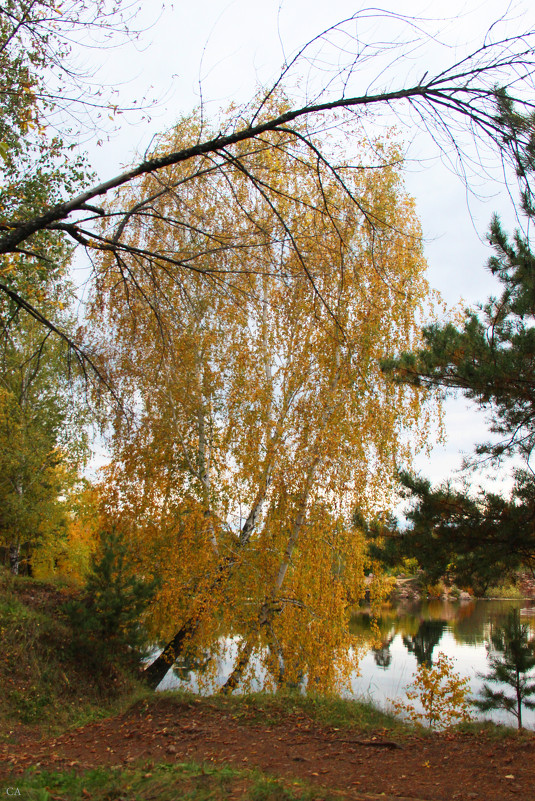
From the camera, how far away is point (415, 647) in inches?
606

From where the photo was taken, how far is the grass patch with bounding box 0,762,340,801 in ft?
12.0

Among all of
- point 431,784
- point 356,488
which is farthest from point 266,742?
point 356,488

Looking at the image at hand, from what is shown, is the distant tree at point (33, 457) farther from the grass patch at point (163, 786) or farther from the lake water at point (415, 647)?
the grass patch at point (163, 786)

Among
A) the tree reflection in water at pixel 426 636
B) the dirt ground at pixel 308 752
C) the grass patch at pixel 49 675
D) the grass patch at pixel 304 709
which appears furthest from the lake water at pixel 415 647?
the dirt ground at pixel 308 752

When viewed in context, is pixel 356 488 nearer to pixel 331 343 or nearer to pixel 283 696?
pixel 331 343

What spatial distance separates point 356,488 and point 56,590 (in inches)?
345

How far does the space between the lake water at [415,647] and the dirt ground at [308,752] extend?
182 cm

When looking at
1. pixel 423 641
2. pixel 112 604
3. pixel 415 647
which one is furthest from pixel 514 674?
pixel 423 641

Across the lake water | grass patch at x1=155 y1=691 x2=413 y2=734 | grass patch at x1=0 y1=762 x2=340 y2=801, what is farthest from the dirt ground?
the lake water

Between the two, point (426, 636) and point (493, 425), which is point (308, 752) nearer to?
point (493, 425)

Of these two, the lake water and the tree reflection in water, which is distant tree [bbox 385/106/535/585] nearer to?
the lake water

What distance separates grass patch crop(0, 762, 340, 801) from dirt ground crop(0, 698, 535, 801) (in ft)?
1.35

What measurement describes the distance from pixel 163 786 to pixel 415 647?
1295 centimetres

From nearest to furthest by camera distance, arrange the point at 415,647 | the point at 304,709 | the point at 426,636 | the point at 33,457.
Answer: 1. the point at 304,709
2. the point at 415,647
3. the point at 33,457
4. the point at 426,636
